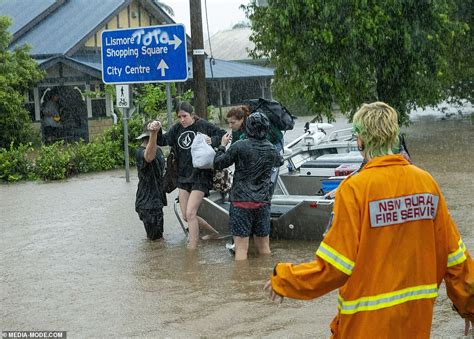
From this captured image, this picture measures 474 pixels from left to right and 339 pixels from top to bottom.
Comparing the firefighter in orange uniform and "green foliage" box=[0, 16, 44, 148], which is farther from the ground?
"green foliage" box=[0, 16, 44, 148]

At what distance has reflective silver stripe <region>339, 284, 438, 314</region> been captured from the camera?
343cm

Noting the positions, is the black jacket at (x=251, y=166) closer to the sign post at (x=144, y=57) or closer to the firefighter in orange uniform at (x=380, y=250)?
the sign post at (x=144, y=57)

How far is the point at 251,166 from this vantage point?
27.1ft

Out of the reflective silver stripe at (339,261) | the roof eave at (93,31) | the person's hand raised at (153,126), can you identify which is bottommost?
the reflective silver stripe at (339,261)

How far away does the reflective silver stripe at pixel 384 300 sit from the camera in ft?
11.2

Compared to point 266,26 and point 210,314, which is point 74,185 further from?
point 210,314

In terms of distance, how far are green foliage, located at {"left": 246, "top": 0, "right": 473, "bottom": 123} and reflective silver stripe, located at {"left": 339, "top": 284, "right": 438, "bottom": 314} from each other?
14953 millimetres

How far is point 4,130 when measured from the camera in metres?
25.8

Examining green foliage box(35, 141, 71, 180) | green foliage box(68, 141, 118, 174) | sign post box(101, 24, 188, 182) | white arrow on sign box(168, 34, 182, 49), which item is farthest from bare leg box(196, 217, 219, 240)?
green foliage box(68, 141, 118, 174)

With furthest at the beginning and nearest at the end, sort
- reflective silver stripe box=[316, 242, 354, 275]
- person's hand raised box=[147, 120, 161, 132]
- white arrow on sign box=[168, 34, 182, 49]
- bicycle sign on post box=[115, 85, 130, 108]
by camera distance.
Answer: bicycle sign on post box=[115, 85, 130, 108], white arrow on sign box=[168, 34, 182, 49], person's hand raised box=[147, 120, 161, 132], reflective silver stripe box=[316, 242, 354, 275]

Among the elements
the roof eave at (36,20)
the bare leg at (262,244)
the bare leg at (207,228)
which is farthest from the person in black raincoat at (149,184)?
the roof eave at (36,20)

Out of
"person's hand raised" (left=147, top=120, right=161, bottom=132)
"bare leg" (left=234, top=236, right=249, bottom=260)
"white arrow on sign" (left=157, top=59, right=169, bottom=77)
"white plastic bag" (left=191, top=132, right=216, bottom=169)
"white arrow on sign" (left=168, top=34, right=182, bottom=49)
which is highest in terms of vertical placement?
"white arrow on sign" (left=168, top=34, right=182, bottom=49)

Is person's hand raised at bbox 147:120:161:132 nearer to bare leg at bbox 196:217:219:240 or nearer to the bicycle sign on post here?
bare leg at bbox 196:217:219:240

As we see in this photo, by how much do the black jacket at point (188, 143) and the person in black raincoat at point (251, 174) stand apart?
0.81m
